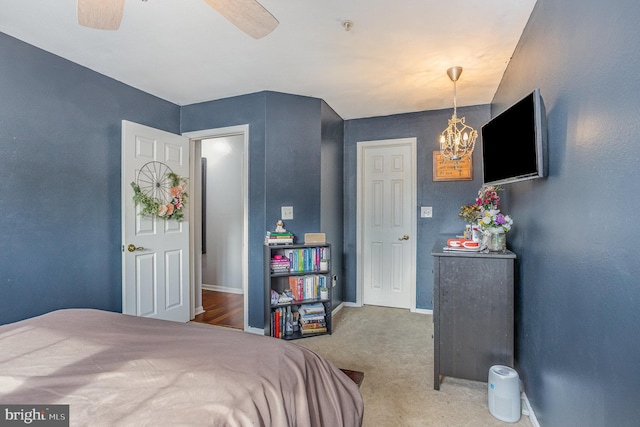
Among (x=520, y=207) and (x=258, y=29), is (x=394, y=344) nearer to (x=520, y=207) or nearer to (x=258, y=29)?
(x=520, y=207)

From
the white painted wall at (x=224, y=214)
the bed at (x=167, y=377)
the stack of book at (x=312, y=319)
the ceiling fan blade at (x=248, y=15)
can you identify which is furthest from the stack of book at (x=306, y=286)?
the ceiling fan blade at (x=248, y=15)

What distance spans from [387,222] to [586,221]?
2.79m

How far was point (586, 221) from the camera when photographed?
117 centimetres

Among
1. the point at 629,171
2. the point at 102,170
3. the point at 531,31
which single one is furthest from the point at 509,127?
the point at 102,170

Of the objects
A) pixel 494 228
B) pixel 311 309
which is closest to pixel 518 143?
pixel 494 228

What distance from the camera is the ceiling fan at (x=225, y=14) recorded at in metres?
1.34

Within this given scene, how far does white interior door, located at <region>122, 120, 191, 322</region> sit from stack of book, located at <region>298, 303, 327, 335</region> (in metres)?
1.29

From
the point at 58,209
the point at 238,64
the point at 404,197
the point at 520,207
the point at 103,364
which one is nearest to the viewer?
the point at 103,364

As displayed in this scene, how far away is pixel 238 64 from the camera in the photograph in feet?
8.27

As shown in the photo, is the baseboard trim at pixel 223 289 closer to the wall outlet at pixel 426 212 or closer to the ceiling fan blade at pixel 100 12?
the wall outlet at pixel 426 212

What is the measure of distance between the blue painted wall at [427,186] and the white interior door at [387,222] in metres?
0.08

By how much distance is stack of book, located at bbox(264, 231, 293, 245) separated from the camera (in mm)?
2988

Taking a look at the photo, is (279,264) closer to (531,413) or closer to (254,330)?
(254,330)

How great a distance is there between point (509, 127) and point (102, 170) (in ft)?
10.2
